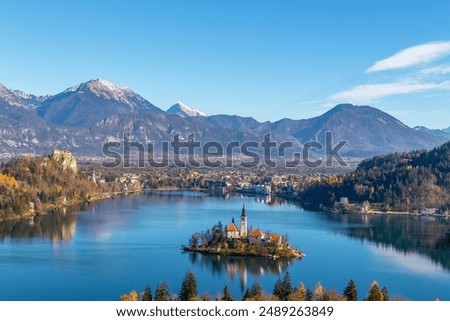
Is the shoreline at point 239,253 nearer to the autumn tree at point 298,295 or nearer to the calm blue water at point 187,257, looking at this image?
the calm blue water at point 187,257

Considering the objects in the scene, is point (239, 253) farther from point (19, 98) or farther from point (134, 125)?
point (19, 98)

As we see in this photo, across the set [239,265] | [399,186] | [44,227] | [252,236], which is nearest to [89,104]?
[399,186]

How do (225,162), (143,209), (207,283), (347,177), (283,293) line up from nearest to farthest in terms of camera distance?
(283,293), (207,283), (143,209), (347,177), (225,162)

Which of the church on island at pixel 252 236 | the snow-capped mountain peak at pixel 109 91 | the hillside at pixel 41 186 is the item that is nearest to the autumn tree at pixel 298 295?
the church on island at pixel 252 236

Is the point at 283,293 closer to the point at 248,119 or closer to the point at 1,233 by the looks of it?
the point at 1,233

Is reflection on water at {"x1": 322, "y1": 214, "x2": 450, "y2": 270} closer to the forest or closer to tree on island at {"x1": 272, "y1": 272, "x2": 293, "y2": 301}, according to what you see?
the forest

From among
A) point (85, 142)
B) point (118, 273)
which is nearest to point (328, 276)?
point (118, 273)
